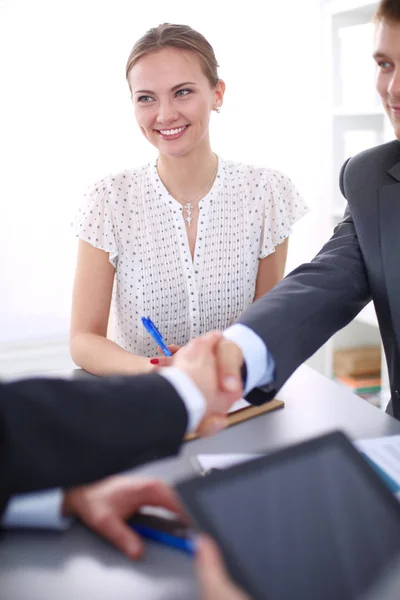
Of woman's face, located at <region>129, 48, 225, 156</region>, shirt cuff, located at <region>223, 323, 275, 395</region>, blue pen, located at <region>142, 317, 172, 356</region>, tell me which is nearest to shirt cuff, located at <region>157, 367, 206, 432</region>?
shirt cuff, located at <region>223, 323, 275, 395</region>

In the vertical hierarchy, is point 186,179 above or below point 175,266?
above

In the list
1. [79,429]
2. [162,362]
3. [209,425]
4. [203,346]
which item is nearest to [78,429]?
[79,429]

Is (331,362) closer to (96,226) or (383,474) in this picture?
(96,226)

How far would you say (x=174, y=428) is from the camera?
2.91 feet

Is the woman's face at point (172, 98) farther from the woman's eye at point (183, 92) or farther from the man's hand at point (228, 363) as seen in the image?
the man's hand at point (228, 363)

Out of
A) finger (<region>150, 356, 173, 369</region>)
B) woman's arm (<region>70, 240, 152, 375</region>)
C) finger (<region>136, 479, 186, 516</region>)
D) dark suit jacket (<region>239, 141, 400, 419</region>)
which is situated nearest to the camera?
finger (<region>136, 479, 186, 516</region>)

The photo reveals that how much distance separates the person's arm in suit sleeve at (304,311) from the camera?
1260mm

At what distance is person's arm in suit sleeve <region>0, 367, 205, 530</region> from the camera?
91 centimetres

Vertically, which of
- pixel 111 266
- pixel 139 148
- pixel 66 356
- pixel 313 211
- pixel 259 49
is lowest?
pixel 66 356

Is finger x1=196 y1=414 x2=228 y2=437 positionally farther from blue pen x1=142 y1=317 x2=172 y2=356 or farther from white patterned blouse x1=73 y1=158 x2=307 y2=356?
white patterned blouse x1=73 y1=158 x2=307 y2=356

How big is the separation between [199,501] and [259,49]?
9.86ft

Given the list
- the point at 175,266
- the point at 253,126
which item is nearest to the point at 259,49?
the point at 253,126

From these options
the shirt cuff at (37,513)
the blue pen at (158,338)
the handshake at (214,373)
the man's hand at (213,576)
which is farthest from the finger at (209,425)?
the blue pen at (158,338)

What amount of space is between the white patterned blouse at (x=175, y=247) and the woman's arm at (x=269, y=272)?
0.06ft
